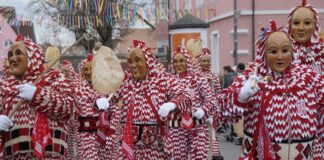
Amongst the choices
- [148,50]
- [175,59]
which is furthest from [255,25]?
[148,50]

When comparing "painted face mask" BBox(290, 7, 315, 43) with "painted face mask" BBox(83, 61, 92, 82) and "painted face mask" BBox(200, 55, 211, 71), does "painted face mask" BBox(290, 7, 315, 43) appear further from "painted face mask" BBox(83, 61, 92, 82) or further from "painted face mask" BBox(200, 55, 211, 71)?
"painted face mask" BBox(200, 55, 211, 71)

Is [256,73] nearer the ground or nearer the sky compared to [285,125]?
nearer the sky

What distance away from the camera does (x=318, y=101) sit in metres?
4.76

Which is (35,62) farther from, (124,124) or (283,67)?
(283,67)

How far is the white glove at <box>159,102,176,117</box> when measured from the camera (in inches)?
216

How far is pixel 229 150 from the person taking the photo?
12047 millimetres

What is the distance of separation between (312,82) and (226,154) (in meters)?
6.83

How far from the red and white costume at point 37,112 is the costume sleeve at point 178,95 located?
45.1 inches

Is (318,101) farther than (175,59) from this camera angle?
No

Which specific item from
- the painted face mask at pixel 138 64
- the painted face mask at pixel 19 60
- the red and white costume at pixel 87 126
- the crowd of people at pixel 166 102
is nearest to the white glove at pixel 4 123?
the crowd of people at pixel 166 102

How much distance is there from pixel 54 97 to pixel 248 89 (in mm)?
1588

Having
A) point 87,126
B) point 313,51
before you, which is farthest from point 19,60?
point 87,126

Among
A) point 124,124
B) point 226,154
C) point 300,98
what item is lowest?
point 226,154

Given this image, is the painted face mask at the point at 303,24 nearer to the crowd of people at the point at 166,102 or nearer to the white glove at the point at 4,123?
the crowd of people at the point at 166,102
